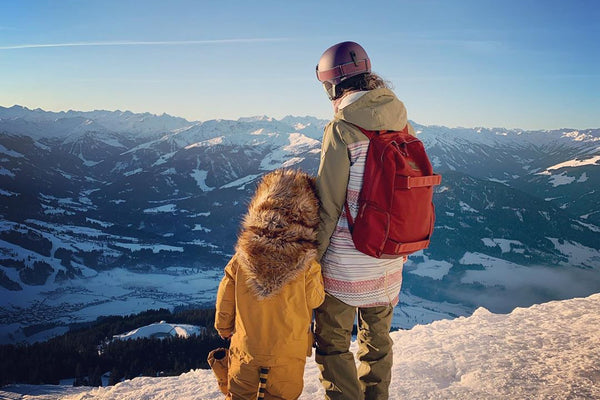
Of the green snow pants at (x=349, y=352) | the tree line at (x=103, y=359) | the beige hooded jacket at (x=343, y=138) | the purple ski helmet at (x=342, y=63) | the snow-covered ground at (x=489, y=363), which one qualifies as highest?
the purple ski helmet at (x=342, y=63)

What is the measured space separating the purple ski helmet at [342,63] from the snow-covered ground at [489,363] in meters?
3.66

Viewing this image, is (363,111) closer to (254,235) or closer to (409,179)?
(409,179)

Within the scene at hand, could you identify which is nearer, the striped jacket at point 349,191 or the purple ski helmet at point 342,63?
the striped jacket at point 349,191

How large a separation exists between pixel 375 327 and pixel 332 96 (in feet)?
7.24

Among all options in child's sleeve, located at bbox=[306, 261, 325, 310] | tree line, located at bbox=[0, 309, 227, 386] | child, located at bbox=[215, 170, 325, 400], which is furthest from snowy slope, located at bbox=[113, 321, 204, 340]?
child's sleeve, located at bbox=[306, 261, 325, 310]

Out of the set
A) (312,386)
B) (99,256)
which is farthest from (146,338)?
(99,256)

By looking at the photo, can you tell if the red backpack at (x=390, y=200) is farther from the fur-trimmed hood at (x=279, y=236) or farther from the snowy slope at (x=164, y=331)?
the snowy slope at (x=164, y=331)

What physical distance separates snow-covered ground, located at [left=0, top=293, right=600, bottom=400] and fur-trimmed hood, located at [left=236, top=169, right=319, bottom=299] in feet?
8.04

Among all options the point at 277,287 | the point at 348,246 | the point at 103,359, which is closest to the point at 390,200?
the point at 348,246

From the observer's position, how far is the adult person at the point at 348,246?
3.42m

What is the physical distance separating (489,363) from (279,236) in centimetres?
377

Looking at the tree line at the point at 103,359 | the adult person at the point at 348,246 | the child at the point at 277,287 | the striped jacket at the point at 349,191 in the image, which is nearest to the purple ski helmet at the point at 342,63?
the adult person at the point at 348,246

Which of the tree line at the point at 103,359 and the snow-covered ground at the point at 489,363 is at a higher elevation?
the snow-covered ground at the point at 489,363

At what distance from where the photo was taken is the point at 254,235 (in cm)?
346
